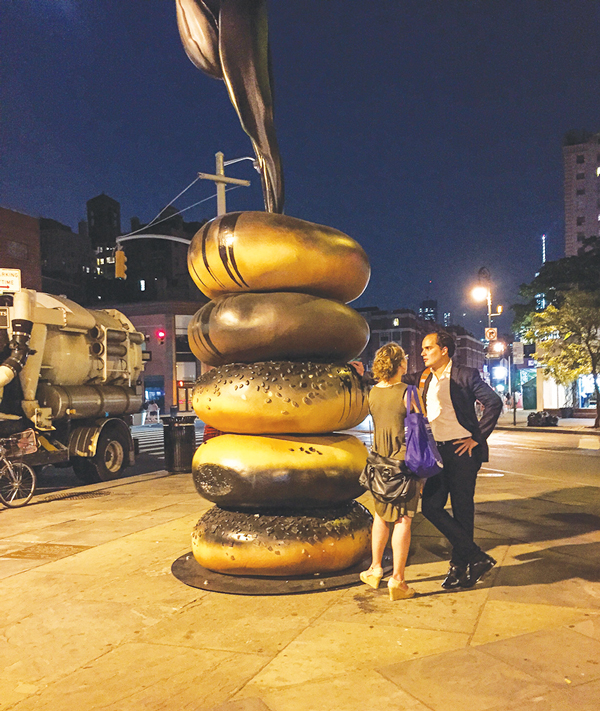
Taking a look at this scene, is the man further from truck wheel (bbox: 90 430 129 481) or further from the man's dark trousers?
truck wheel (bbox: 90 430 129 481)

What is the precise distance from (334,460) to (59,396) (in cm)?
782

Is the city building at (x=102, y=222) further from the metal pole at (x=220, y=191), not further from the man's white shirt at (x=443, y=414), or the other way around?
the man's white shirt at (x=443, y=414)

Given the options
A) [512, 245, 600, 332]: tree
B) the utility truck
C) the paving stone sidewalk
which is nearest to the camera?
the paving stone sidewalk

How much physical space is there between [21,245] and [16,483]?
29815mm

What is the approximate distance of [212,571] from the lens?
476 cm

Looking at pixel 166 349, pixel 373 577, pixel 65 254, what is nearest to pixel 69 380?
pixel 373 577

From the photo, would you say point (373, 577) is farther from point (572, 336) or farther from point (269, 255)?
point (572, 336)

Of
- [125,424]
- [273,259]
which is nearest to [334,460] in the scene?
[273,259]

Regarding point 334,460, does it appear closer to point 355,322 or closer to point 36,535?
point 355,322

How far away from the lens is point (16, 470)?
9156 millimetres

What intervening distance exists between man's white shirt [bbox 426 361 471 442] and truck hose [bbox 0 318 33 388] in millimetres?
7651

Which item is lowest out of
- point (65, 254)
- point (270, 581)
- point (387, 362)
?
point (270, 581)

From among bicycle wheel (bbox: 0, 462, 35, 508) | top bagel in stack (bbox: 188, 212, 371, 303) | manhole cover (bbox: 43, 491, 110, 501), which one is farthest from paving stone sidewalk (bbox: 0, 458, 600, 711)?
manhole cover (bbox: 43, 491, 110, 501)

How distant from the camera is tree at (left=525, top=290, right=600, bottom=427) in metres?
21.8
